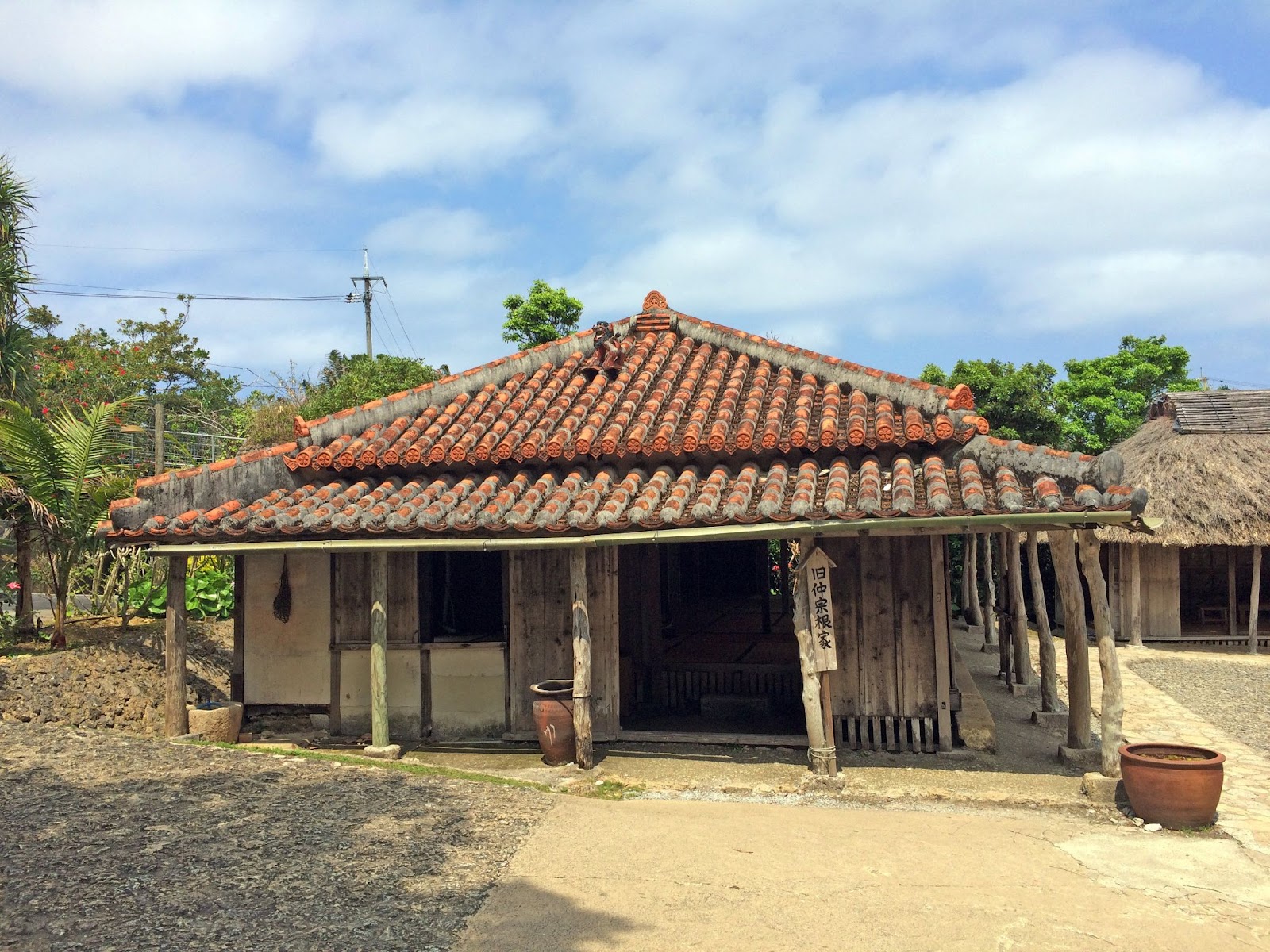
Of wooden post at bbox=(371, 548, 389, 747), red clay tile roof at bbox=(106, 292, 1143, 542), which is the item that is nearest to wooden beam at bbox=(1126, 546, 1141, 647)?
red clay tile roof at bbox=(106, 292, 1143, 542)

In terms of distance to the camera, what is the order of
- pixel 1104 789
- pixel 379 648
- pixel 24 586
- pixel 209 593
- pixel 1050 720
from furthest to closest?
pixel 209 593
pixel 24 586
pixel 1050 720
pixel 379 648
pixel 1104 789

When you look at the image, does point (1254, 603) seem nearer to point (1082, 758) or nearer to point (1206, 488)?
point (1206, 488)

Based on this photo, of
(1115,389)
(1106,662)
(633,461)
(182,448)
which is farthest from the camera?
(1115,389)

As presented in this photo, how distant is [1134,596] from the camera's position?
19750mm

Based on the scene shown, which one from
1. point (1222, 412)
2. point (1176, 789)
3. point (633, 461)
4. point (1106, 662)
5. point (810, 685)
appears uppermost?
point (1222, 412)

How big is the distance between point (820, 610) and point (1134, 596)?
14039mm

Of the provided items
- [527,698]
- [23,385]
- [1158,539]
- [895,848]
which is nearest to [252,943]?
[895,848]

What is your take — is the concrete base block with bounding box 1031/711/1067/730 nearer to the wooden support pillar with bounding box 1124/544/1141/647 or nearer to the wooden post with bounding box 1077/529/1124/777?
the wooden post with bounding box 1077/529/1124/777

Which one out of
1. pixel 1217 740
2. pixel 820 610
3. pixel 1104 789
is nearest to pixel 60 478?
pixel 820 610

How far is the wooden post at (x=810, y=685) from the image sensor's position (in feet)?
29.0

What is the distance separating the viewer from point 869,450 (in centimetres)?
990

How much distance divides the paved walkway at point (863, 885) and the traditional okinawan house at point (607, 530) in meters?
1.83

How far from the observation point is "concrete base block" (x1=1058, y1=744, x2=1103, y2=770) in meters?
9.39

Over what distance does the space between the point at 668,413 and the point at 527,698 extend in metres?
3.61
